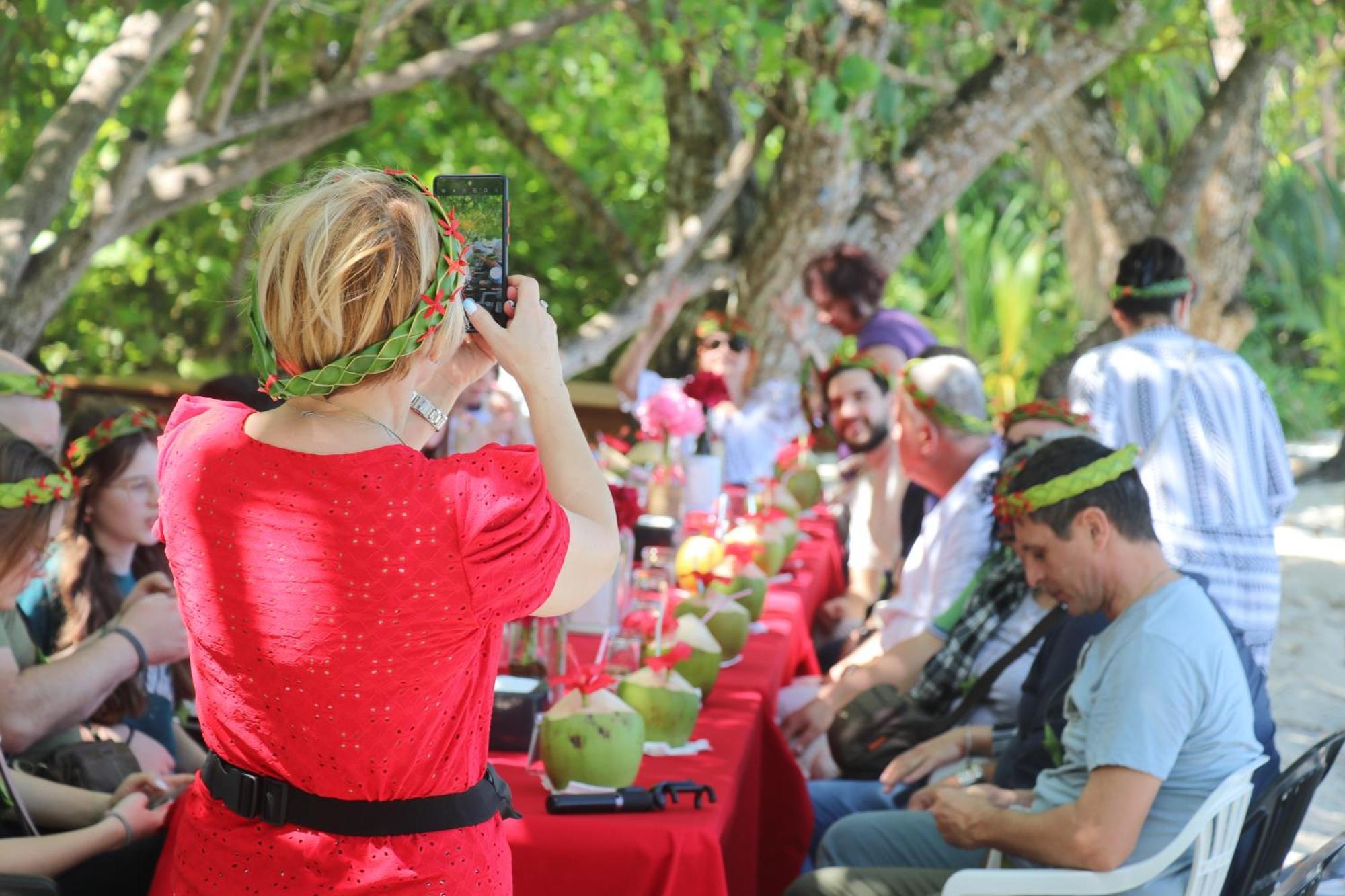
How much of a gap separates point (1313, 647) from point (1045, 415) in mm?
4718

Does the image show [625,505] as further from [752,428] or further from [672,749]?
[752,428]

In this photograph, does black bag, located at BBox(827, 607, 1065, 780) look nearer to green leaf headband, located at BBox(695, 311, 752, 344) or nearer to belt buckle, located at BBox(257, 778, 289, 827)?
belt buckle, located at BBox(257, 778, 289, 827)

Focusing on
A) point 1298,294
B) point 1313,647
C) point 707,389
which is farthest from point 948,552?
point 1298,294

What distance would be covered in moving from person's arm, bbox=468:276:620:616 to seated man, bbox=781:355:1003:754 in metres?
2.24

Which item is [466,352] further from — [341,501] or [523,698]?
[523,698]

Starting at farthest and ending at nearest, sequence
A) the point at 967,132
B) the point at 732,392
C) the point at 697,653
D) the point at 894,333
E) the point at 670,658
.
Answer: the point at 967,132 → the point at 732,392 → the point at 894,333 → the point at 697,653 → the point at 670,658

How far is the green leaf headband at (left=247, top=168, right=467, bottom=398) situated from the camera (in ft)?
4.75

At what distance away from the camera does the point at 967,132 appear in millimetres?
7160

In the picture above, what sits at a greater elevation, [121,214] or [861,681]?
[121,214]

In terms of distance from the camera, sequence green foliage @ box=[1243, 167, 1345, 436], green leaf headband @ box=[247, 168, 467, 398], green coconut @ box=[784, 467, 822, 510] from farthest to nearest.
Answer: green foliage @ box=[1243, 167, 1345, 436]
green coconut @ box=[784, 467, 822, 510]
green leaf headband @ box=[247, 168, 467, 398]

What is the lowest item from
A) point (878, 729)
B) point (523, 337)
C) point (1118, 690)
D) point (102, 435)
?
point (878, 729)

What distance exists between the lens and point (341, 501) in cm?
146

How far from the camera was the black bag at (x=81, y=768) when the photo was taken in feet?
8.10

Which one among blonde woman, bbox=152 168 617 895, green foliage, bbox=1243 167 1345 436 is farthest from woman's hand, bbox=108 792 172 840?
green foliage, bbox=1243 167 1345 436
